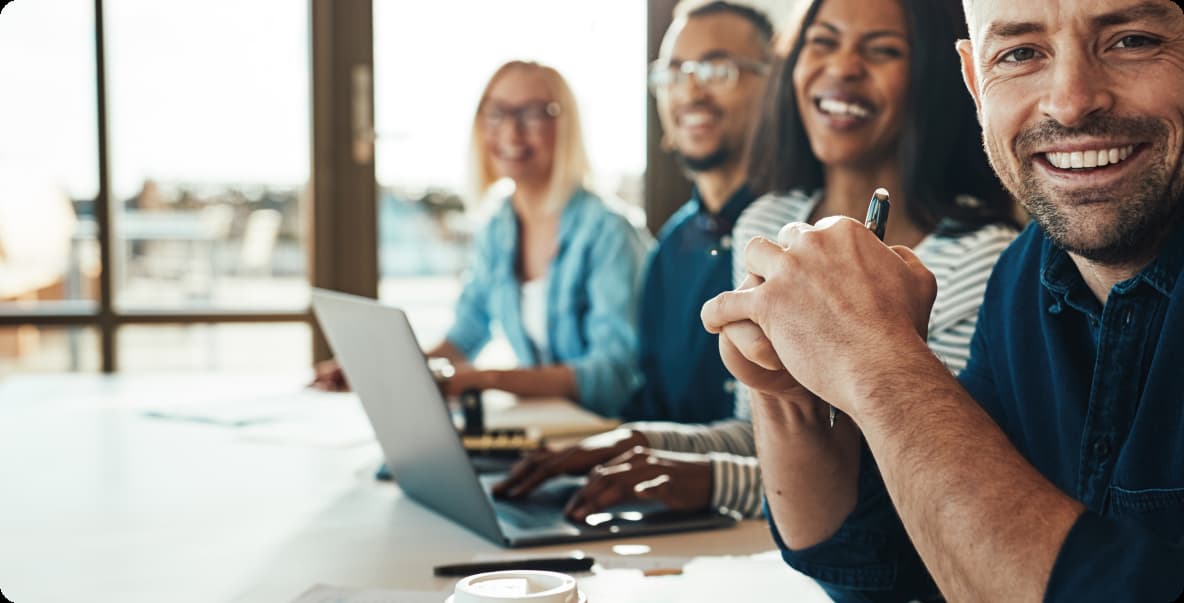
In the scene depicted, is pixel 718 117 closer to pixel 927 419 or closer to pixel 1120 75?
pixel 1120 75

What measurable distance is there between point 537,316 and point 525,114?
1.73ft

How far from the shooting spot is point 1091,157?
39.0 inches

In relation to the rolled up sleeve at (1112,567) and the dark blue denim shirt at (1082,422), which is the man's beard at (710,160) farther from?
the rolled up sleeve at (1112,567)

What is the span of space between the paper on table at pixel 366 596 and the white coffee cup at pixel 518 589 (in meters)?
0.12

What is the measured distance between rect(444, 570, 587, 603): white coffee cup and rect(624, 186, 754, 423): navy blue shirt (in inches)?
48.0

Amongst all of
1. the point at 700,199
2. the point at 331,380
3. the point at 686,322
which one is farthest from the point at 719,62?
the point at 331,380

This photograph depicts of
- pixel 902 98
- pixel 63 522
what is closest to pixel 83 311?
pixel 63 522

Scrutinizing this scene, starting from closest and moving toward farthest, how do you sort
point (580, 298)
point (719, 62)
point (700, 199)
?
point (719, 62)
point (700, 199)
point (580, 298)

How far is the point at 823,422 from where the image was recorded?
3.60ft

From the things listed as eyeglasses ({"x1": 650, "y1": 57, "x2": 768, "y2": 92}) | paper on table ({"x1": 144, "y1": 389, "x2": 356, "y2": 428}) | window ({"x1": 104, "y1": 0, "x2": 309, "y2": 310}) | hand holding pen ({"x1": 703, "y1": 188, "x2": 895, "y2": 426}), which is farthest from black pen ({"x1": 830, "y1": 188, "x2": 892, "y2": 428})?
window ({"x1": 104, "y1": 0, "x2": 309, "y2": 310})

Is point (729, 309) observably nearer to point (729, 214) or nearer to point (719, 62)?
point (729, 214)

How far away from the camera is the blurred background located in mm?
3770

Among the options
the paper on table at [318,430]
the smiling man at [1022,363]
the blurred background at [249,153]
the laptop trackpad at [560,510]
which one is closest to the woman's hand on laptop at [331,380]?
the paper on table at [318,430]

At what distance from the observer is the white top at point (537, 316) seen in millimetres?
2871
